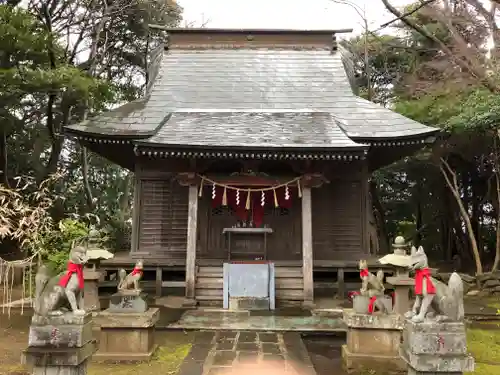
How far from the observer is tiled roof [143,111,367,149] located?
993cm

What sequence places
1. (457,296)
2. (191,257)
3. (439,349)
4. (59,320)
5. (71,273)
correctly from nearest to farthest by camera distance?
(439,349)
(457,296)
(59,320)
(71,273)
(191,257)

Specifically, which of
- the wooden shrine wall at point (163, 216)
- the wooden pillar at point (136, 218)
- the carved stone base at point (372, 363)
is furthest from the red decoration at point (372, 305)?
the wooden pillar at point (136, 218)

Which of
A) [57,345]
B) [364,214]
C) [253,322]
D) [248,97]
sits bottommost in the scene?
[253,322]

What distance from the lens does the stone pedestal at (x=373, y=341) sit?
18.4ft

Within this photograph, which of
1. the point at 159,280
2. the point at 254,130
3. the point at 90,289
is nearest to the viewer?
the point at 90,289

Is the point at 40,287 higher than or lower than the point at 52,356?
higher

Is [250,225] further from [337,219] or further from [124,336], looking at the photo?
[124,336]

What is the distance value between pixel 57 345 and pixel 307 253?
6.83 metres

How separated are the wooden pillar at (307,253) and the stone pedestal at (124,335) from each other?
15.8 ft

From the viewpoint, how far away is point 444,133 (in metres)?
14.7

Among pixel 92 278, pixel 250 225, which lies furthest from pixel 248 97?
pixel 92 278

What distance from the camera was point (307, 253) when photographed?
399 inches

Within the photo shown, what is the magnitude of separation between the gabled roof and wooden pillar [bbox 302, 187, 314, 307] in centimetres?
155

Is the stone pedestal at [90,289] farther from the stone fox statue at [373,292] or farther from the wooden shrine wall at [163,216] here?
the stone fox statue at [373,292]
